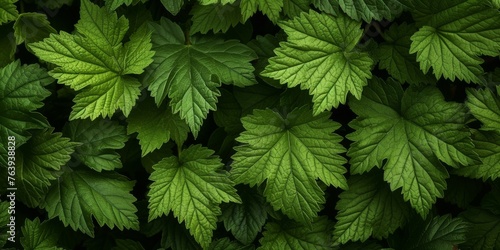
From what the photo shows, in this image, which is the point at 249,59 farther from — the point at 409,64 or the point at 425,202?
the point at 425,202

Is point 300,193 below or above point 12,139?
below

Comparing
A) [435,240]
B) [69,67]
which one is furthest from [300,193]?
[69,67]

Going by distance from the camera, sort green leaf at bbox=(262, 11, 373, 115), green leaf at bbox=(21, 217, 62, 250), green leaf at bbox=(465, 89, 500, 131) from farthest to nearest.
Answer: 1. green leaf at bbox=(21, 217, 62, 250)
2. green leaf at bbox=(465, 89, 500, 131)
3. green leaf at bbox=(262, 11, 373, 115)

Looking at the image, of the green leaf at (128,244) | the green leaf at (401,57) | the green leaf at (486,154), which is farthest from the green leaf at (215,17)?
the green leaf at (486,154)

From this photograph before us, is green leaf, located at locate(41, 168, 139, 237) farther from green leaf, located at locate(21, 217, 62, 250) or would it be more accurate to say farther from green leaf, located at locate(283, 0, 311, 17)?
green leaf, located at locate(283, 0, 311, 17)

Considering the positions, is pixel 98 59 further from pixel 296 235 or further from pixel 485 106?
pixel 485 106

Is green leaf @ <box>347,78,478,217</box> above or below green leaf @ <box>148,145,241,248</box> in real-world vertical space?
above

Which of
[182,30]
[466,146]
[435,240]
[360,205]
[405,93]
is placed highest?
[182,30]

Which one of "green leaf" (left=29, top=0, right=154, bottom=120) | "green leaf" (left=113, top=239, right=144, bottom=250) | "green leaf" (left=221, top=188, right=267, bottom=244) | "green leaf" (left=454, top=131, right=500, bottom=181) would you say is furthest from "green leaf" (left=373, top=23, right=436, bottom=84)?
"green leaf" (left=113, top=239, right=144, bottom=250)
